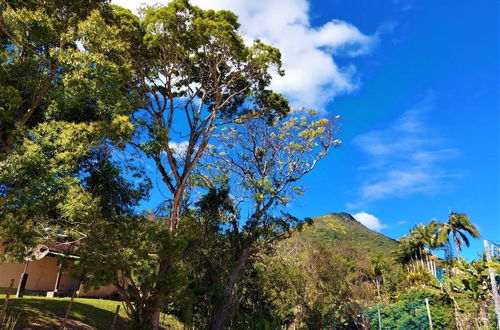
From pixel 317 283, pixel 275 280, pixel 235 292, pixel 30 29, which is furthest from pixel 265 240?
pixel 30 29

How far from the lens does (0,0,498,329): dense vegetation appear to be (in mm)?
7652

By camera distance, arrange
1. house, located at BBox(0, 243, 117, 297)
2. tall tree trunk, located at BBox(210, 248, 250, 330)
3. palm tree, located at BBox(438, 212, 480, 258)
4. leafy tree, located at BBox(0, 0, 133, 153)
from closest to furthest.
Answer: leafy tree, located at BBox(0, 0, 133, 153) < tall tree trunk, located at BBox(210, 248, 250, 330) < house, located at BBox(0, 243, 117, 297) < palm tree, located at BBox(438, 212, 480, 258)

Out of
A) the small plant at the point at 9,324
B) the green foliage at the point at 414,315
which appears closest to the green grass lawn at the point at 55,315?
the small plant at the point at 9,324

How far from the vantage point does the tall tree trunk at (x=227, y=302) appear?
1198 centimetres

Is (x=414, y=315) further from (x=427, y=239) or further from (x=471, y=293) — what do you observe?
(x=427, y=239)

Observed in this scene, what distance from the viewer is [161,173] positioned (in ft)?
36.2

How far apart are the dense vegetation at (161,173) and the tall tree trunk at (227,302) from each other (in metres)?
0.04

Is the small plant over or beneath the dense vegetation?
beneath

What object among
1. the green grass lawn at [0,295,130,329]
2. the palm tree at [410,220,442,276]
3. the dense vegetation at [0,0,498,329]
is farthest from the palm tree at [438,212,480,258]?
the green grass lawn at [0,295,130,329]

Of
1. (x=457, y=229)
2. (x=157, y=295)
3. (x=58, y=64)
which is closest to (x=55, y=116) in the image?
(x=58, y=64)

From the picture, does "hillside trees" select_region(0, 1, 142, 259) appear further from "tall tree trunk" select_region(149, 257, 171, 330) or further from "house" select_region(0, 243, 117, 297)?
"house" select_region(0, 243, 117, 297)

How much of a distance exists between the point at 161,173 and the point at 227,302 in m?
5.26

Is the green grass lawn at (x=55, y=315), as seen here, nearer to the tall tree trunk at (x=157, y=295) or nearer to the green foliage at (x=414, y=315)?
the tall tree trunk at (x=157, y=295)

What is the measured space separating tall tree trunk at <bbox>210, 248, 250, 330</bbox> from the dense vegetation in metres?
0.04
